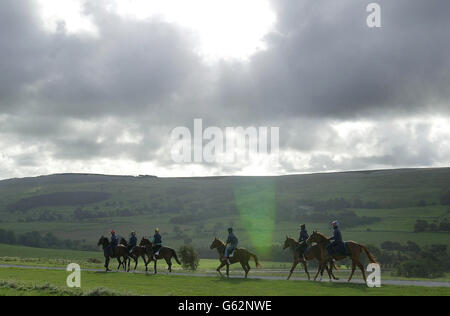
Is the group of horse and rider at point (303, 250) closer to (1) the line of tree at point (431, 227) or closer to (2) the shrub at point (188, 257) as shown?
(2) the shrub at point (188, 257)

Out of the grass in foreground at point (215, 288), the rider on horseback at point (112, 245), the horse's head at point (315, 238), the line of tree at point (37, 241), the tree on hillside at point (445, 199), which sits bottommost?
the line of tree at point (37, 241)

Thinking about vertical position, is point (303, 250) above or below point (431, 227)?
above

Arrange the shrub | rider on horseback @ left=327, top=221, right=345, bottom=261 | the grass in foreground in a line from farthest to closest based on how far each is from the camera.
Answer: the shrub < rider on horseback @ left=327, top=221, right=345, bottom=261 < the grass in foreground

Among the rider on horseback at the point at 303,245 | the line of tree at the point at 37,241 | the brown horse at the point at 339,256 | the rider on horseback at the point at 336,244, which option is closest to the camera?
the brown horse at the point at 339,256

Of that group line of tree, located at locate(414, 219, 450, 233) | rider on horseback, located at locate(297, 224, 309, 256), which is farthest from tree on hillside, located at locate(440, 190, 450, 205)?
rider on horseback, located at locate(297, 224, 309, 256)

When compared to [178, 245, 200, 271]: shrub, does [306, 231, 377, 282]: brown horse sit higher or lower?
higher

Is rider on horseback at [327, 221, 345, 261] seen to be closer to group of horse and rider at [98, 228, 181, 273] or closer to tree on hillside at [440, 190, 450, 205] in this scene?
group of horse and rider at [98, 228, 181, 273]

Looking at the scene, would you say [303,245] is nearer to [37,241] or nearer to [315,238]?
[315,238]

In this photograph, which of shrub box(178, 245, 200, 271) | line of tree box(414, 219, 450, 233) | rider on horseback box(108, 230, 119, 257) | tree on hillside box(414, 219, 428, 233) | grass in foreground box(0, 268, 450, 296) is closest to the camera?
grass in foreground box(0, 268, 450, 296)

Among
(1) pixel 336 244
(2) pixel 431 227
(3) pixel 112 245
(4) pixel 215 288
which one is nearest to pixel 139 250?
(3) pixel 112 245

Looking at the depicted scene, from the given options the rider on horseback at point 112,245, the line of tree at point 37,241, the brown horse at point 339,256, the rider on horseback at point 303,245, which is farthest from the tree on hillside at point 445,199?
the brown horse at point 339,256
